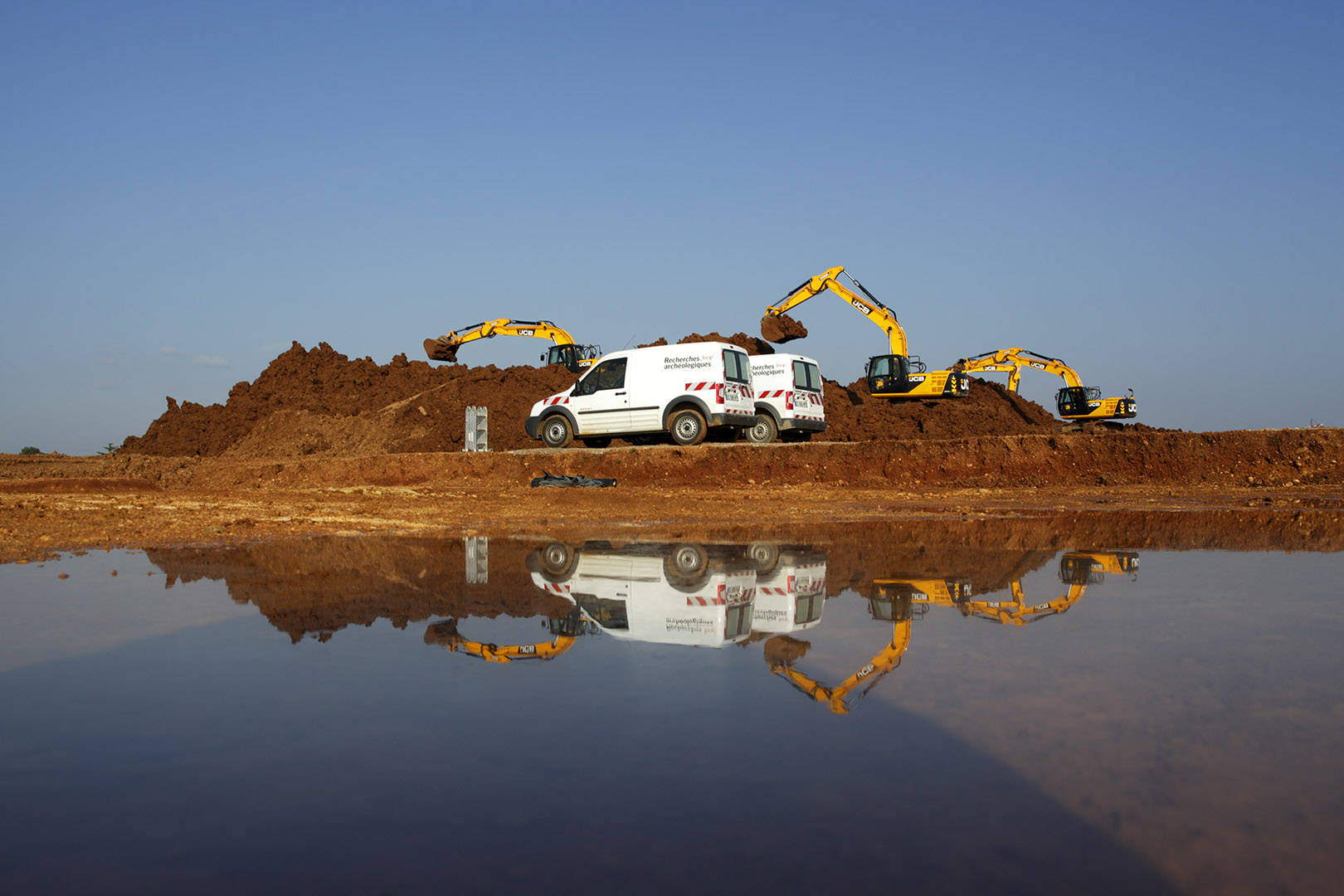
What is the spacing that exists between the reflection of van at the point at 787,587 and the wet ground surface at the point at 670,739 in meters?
0.05

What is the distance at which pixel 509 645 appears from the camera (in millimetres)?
3699

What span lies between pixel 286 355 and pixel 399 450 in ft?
38.6

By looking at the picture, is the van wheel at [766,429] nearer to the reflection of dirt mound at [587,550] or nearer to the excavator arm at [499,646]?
the reflection of dirt mound at [587,550]

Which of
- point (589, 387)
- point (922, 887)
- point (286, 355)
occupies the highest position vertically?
point (286, 355)

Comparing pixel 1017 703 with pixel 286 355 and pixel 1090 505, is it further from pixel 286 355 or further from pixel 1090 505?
pixel 286 355

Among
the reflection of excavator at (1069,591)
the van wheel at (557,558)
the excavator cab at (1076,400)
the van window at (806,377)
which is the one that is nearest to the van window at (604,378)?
the van window at (806,377)

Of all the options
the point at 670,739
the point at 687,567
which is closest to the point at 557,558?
the point at 687,567

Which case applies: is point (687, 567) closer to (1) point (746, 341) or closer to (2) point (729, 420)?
(2) point (729, 420)

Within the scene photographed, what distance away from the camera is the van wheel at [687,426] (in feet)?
61.2

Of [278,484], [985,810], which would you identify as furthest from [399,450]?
[985,810]

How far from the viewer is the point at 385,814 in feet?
6.66

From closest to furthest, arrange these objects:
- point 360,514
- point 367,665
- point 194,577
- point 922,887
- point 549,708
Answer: point 922,887, point 549,708, point 367,665, point 194,577, point 360,514

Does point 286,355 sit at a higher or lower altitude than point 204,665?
higher

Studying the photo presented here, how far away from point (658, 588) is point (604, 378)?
48.0 feet
